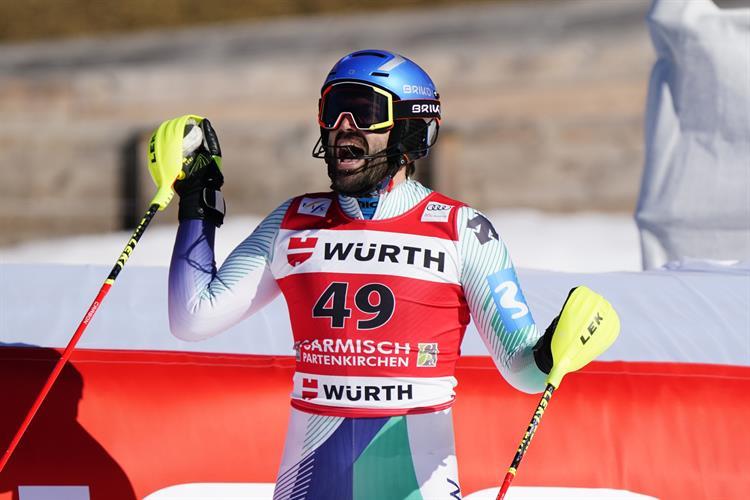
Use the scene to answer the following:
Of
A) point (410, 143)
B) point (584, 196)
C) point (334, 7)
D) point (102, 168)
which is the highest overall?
point (334, 7)

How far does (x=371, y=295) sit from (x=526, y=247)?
5.51 meters

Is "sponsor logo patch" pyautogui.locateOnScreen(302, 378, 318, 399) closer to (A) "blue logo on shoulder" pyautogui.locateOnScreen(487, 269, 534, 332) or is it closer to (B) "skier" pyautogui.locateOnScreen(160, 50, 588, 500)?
(B) "skier" pyautogui.locateOnScreen(160, 50, 588, 500)

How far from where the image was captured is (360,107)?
11.0 ft

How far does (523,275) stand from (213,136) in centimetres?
201

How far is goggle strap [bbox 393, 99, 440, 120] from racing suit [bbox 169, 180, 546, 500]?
0.28 metres

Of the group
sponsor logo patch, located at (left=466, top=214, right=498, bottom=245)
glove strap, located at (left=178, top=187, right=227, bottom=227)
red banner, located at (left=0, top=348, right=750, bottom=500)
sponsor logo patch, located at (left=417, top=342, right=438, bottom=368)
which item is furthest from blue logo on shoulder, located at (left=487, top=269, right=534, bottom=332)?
red banner, located at (left=0, top=348, right=750, bottom=500)

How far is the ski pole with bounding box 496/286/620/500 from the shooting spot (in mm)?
3094

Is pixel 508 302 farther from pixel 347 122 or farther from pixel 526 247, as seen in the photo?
pixel 526 247

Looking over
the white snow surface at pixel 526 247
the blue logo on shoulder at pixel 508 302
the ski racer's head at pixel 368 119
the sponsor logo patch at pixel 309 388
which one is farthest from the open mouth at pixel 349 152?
the white snow surface at pixel 526 247

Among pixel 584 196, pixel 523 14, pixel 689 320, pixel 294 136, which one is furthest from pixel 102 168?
pixel 689 320

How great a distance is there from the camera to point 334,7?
2173 centimetres

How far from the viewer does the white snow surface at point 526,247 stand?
7926mm

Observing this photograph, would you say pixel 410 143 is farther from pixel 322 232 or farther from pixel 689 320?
pixel 689 320

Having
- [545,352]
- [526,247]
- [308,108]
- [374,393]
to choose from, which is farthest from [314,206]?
[308,108]
